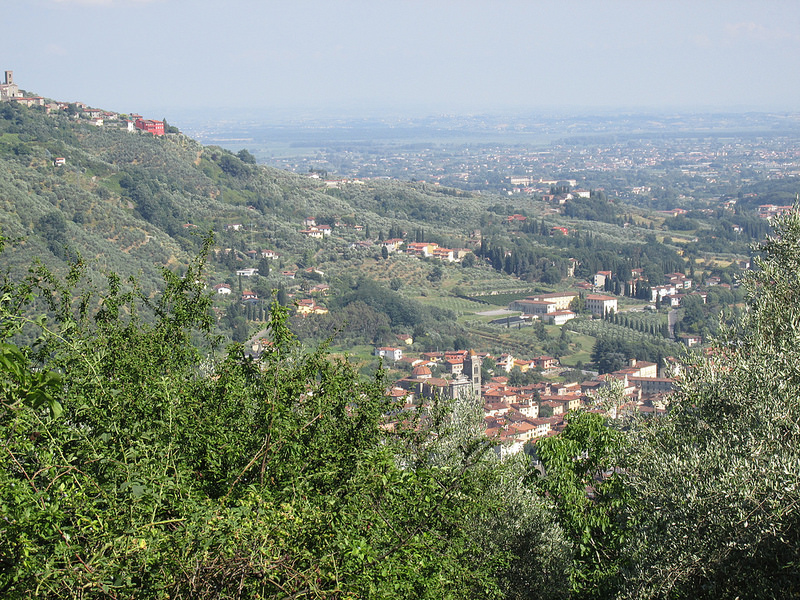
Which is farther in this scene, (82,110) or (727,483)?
(82,110)

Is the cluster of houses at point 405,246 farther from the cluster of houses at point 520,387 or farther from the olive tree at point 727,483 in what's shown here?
the olive tree at point 727,483

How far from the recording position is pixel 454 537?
6184mm

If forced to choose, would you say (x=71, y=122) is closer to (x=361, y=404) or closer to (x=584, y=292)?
(x=584, y=292)

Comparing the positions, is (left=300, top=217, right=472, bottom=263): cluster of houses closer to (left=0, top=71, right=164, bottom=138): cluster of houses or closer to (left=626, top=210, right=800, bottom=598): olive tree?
(left=0, top=71, right=164, bottom=138): cluster of houses

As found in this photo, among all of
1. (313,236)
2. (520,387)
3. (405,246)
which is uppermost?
(313,236)

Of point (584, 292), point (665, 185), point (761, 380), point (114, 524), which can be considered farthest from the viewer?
point (665, 185)

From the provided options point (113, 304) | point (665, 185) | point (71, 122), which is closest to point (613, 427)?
point (113, 304)

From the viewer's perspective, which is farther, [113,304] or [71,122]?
[71,122]

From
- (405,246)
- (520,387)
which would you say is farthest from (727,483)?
(405,246)

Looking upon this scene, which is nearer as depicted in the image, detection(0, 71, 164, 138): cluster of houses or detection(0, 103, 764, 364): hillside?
detection(0, 103, 764, 364): hillside

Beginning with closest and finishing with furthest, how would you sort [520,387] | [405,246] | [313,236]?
[520,387] < [313,236] < [405,246]

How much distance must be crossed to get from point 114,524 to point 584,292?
68.0m

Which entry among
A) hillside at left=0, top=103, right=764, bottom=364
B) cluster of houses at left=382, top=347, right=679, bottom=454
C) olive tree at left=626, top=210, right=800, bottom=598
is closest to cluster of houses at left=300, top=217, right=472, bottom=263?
hillside at left=0, top=103, right=764, bottom=364

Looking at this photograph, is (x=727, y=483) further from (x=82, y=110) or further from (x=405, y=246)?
(x=82, y=110)
